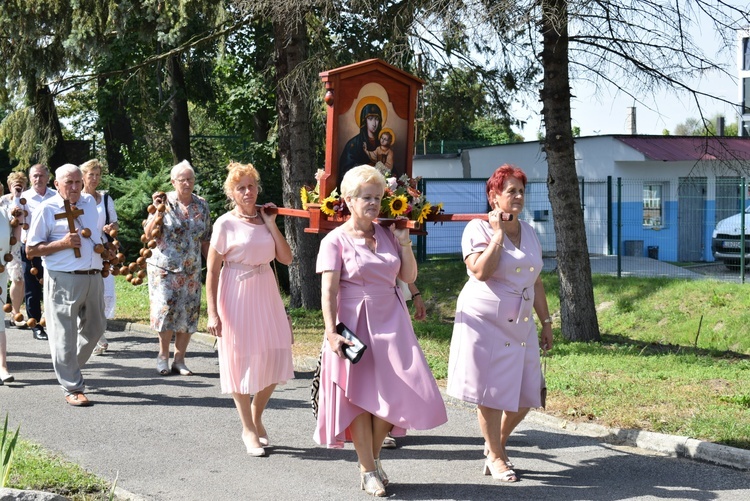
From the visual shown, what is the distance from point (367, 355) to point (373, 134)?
7.89 ft

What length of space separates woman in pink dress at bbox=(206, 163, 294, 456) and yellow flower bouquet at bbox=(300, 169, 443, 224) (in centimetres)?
A: 43

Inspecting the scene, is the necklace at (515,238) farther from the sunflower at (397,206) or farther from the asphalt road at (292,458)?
the asphalt road at (292,458)

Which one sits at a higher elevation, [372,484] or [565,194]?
[565,194]

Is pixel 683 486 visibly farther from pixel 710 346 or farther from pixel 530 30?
pixel 710 346

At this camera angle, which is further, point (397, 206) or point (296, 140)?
point (296, 140)

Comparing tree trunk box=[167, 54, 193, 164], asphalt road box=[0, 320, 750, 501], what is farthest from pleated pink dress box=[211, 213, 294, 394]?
tree trunk box=[167, 54, 193, 164]

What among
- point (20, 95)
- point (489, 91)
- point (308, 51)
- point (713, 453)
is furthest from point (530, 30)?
point (20, 95)

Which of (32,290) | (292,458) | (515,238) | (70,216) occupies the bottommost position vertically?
(292,458)

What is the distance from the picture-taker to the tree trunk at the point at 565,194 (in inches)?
475

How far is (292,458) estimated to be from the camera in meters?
7.11

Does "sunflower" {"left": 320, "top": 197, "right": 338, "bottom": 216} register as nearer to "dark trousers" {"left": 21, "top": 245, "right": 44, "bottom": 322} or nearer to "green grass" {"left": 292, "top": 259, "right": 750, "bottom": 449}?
"green grass" {"left": 292, "top": 259, "right": 750, "bottom": 449}

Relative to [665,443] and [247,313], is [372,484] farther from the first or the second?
[665,443]

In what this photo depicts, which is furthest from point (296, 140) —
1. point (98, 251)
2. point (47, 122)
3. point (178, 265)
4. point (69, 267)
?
point (47, 122)

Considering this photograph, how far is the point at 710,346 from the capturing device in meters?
14.0
